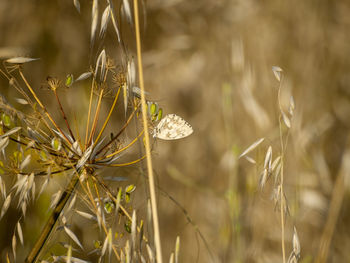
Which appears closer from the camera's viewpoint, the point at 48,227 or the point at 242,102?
the point at 48,227

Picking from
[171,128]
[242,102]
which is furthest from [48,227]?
[242,102]

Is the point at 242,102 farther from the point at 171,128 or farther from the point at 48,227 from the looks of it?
the point at 48,227

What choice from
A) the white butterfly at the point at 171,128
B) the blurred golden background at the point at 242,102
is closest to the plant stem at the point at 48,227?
the white butterfly at the point at 171,128

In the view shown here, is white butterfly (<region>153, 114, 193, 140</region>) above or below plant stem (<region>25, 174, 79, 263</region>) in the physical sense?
above

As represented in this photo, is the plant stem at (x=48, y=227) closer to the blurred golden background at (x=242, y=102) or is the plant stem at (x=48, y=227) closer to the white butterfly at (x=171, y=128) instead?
the white butterfly at (x=171, y=128)

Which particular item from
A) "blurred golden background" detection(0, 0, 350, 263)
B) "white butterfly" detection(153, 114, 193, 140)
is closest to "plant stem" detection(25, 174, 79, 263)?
"white butterfly" detection(153, 114, 193, 140)

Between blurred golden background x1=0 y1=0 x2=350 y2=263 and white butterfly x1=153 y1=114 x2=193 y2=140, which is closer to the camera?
white butterfly x1=153 y1=114 x2=193 y2=140

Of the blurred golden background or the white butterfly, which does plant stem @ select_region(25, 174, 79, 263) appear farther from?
the blurred golden background
